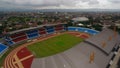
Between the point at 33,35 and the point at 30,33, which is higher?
the point at 30,33

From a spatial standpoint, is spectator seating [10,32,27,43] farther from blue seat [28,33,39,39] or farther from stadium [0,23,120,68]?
blue seat [28,33,39,39]

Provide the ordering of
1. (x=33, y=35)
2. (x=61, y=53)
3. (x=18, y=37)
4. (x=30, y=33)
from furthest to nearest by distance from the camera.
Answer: (x=33, y=35) < (x=30, y=33) < (x=18, y=37) < (x=61, y=53)

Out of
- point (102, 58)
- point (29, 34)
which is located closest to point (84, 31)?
point (29, 34)

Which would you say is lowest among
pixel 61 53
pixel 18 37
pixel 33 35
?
pixel 33 35

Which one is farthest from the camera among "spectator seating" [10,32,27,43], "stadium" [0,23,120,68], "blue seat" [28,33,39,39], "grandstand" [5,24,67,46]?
"blue seat" [28,33,39,39]

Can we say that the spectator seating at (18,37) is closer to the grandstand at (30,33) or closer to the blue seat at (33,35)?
the grandstand at (30,33)

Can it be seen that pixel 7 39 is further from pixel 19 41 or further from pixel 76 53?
pixel 76 53

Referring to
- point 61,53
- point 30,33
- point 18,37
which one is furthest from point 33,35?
point 61,53

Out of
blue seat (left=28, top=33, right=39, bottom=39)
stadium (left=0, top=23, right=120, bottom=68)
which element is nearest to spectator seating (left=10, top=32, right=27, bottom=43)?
stadium (left=0, top=23, right=120, bottom=68)

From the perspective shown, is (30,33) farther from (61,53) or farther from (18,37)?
(61,53)

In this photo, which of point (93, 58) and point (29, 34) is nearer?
point (93, 58)

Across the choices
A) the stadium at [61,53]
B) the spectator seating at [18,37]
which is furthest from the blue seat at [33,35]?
the spectator seating at [18,37]
